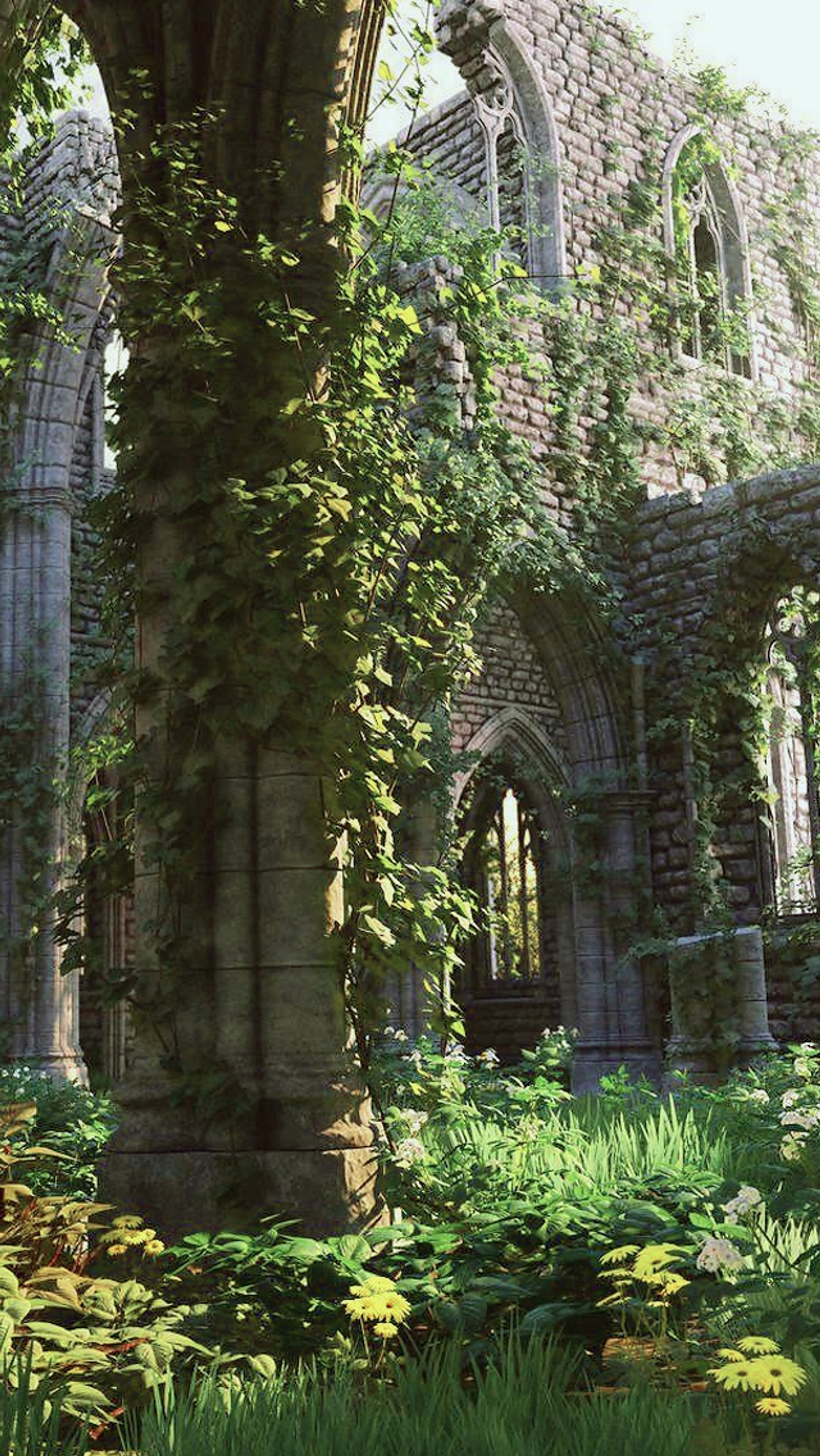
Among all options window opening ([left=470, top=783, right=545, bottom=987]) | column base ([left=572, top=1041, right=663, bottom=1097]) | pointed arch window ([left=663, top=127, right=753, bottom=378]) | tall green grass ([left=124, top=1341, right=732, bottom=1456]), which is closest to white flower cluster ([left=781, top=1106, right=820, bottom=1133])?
tall green grass ([left=124, top=1341, right=732, bottom=1456])

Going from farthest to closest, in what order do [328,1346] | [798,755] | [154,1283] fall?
[798,755]
[154,1283]
[328,1346]

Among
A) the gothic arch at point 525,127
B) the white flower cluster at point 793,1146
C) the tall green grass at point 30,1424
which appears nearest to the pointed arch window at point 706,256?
the gothic arch at point 525,127

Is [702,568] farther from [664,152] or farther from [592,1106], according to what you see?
[592,1106]

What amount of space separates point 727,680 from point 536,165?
4.76m

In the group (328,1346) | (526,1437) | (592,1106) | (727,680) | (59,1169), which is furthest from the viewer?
(727,680)

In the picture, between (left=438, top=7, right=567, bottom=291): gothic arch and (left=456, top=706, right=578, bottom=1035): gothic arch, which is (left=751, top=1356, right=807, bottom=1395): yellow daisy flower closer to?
(left=438, top=7, right=567, bottom=291): gothic arch

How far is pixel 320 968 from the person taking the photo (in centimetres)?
394

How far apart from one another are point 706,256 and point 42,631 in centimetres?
753

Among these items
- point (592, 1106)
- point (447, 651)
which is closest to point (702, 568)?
point (592, 1106)

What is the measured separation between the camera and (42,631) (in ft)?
38.5

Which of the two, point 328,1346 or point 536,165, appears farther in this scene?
point 536,165

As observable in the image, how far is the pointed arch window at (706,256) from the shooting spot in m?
14.0

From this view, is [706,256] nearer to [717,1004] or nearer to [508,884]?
[508,884]

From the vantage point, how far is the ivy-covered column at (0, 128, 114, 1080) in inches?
447
